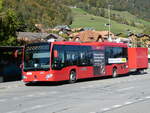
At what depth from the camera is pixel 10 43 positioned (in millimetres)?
38656

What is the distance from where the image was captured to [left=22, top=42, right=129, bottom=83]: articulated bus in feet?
84.0

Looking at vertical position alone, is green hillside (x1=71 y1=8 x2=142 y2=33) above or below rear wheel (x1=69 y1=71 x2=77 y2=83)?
above

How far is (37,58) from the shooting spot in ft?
84.6

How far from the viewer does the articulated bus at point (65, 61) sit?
25609 mm

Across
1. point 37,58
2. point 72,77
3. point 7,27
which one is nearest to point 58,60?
point 37,58

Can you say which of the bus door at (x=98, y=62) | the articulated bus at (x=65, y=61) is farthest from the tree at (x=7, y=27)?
the bus door at (x=98, y=62)

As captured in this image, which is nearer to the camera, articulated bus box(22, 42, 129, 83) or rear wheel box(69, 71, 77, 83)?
articulated bus box(22, 42, 129, 83)

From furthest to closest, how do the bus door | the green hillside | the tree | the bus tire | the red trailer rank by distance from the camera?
the green hillside, the tree, the red trailer, the bus door, the bus tire

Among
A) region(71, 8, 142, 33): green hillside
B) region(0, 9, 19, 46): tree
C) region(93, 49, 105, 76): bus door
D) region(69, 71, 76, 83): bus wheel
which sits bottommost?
region(69, 71, 76, 83): bus wheel

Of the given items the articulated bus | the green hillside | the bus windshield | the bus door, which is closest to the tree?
the articulated bus

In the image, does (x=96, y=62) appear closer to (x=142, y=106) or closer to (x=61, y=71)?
(x=61, y=71)

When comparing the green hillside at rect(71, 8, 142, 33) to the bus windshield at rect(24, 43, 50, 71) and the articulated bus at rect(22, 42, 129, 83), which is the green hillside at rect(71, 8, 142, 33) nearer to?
the articulated bus at rect(22, 42, 129, 83)

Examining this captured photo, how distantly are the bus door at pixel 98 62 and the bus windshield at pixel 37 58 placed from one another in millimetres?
6019

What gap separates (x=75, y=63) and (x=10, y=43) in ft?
40.0
